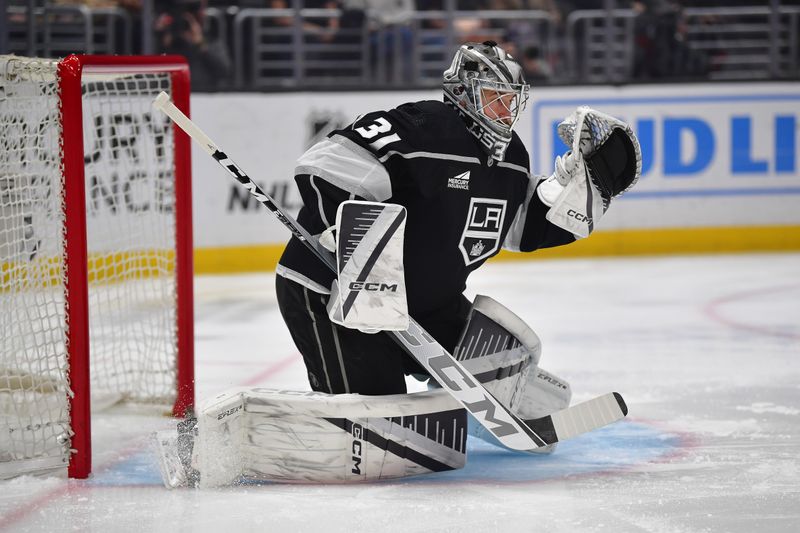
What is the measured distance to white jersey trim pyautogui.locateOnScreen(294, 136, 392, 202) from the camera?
2.51 meters

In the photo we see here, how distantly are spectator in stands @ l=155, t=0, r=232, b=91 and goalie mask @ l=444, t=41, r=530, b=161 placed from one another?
12.6 ft

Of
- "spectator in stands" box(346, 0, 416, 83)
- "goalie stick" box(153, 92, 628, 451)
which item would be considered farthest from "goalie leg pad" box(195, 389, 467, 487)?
"spectator in stands" box(346, 0, 416, 83)

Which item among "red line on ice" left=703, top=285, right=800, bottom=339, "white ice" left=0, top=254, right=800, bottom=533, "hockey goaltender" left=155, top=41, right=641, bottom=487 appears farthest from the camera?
"red line on ice" left=703, top=285, right=800, bottom=339

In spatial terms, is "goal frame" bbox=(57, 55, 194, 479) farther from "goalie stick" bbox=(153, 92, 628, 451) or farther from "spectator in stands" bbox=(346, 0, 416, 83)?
"spectator in stands" bbox=(346, 0, 416, 83)

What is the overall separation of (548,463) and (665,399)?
2.66 ft

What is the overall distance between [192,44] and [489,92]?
404 centimetres

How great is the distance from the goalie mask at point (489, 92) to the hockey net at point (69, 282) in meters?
0.85

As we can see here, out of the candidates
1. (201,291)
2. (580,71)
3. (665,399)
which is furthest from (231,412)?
(580,71)

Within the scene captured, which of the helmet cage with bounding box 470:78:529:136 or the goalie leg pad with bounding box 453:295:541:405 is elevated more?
the helmet cage with bounding box 470:78:529:136

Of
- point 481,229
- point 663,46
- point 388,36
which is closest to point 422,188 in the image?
point 481,229

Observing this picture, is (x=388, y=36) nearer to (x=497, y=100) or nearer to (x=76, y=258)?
(x=497, y=100)

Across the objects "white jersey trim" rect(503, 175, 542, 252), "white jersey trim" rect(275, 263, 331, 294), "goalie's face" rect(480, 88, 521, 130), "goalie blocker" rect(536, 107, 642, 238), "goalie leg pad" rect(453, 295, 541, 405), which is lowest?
"goalie leg pad" rect(453, 295, 541, 405)

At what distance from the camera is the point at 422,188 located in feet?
8.41

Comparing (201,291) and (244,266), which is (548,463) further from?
(244,266)
